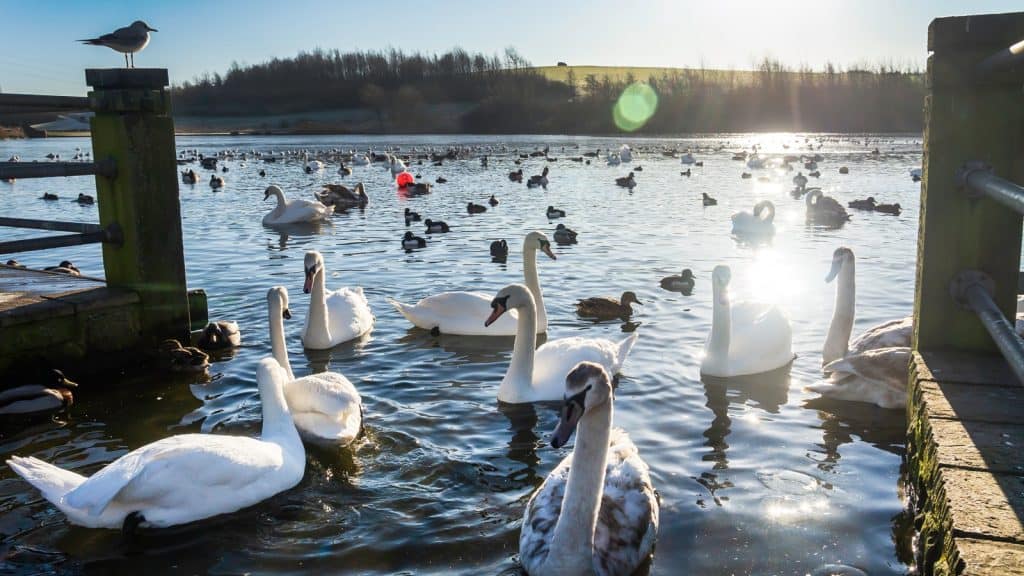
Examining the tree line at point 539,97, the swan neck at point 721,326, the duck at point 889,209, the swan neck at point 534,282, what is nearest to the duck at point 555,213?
the duck at point 889,209

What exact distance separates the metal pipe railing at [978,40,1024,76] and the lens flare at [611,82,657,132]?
85.0 meters

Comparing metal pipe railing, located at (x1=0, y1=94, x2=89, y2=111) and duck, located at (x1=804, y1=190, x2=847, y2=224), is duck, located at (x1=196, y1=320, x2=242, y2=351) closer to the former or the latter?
metal pipe railing, located at (x1=0, y1=94, x2=89, y2=111)

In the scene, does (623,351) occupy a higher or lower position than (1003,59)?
lower

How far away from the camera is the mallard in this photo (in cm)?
1202

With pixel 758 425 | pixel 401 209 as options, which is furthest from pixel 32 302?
pixel 401 209

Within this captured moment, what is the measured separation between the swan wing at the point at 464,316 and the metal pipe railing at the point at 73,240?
3371 millimetres

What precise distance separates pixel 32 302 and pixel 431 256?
8.81m

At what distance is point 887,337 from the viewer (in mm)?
7297

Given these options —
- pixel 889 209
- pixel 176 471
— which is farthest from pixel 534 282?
pixel 889 209

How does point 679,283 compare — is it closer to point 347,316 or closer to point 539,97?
point 347,316

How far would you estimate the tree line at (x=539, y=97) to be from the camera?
3381 inches

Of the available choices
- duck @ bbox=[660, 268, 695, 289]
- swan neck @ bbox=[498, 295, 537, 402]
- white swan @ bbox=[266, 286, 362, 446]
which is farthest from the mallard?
white swan @ bbox=[266, 286, 362, 446]

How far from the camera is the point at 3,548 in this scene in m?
4.67

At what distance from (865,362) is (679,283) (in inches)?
207
